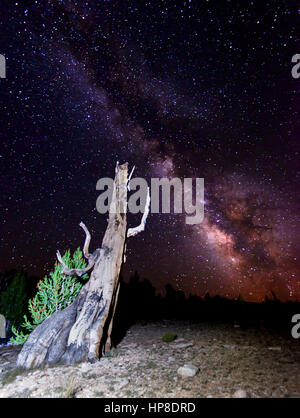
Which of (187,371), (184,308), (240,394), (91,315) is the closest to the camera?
(240,394)

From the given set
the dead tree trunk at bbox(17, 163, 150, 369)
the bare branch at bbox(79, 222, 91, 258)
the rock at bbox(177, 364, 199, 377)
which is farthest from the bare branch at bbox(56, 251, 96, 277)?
the rock at bbox(177, 364, 199, 377)

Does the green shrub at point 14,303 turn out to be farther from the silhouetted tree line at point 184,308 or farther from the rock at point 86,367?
the rock at point 86,367

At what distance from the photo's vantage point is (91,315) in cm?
580

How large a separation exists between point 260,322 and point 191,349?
4476 mm

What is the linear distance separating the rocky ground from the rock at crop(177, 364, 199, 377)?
1.1 inches

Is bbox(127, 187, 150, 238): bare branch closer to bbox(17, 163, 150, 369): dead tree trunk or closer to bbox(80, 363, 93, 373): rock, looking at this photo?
bbox(17, 163, 150, 369): dead tree trunk

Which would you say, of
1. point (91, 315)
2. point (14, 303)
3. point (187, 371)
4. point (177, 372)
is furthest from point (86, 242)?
point (14, 303)

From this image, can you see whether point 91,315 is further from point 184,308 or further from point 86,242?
point 184,308

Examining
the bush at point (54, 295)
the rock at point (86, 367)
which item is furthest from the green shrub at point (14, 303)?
the rock at point (86, 367)

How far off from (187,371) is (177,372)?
0.76 feet

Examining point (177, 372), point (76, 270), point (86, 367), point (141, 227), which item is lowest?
point (86, 367)

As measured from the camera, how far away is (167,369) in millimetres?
4840

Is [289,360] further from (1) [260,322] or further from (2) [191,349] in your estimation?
(1) [260,322]
